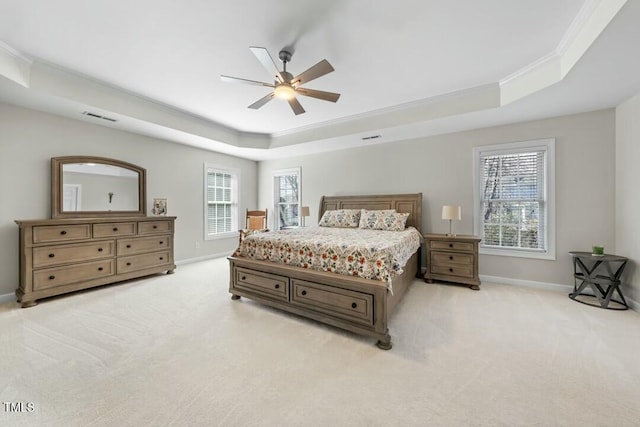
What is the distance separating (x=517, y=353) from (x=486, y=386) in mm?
647

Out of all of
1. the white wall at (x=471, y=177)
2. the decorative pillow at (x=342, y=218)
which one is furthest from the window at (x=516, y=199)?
the decorative pillow at (x=342, y=218)

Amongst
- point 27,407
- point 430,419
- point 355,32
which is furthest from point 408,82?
point 27,407

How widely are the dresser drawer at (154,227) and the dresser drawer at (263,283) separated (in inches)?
85.4

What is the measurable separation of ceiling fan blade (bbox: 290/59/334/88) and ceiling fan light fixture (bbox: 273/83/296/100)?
0.07 metres

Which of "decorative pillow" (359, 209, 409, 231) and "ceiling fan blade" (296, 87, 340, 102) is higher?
"ceiling fan blade" (296, 87, 340, 102)

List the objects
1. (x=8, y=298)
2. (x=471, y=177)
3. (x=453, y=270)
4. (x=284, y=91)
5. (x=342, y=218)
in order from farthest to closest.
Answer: (x=342, y=218) → (x=471, y=177) → (x=453, y=270) → (x=8, y=298) → (x=284, y=91)

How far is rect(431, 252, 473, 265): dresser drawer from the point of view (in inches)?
150

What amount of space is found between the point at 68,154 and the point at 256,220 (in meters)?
3.52

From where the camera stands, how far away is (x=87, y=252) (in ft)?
11.7

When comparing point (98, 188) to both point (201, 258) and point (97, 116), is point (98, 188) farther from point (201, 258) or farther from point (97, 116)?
point (201, 258)

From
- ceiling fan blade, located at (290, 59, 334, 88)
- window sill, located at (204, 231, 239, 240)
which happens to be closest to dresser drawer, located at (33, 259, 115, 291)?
window sill, located at (204, 231, 239, 240)

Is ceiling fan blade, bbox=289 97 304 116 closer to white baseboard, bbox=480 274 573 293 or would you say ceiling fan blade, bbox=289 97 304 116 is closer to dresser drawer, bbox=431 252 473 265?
dresser drawer, bbox=431 252 473 265

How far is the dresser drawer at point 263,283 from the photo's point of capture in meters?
2.84

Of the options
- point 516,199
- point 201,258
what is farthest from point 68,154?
point 516,199
